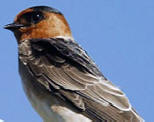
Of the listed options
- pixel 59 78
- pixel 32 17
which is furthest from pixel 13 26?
pixel 59 78

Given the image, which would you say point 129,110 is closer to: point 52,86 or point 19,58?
point 52,86

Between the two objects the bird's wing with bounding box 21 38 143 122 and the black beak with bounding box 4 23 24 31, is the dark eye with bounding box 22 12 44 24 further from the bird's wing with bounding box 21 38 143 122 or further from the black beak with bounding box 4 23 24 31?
the bird's wing with bounding box 21 38 143 122

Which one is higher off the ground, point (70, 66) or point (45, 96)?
point (70, 66)

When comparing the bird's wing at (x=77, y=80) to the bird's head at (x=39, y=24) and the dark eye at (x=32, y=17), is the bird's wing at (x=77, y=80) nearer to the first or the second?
the bird's head at (x=39, y=24)

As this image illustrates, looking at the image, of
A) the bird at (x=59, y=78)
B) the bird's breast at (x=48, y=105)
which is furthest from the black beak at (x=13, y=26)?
the bird's breast at (x=48, y=105)

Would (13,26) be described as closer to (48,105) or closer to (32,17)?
(32,17)

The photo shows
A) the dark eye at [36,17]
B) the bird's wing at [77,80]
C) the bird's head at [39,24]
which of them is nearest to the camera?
the bird's wing at [77,80]

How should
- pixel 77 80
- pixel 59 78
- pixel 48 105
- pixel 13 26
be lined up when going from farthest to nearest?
pixel 13 26 → pixel 59 78 → pixel 77 80 → pixel 48 105

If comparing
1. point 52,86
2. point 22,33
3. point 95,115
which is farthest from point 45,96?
point 22,33
